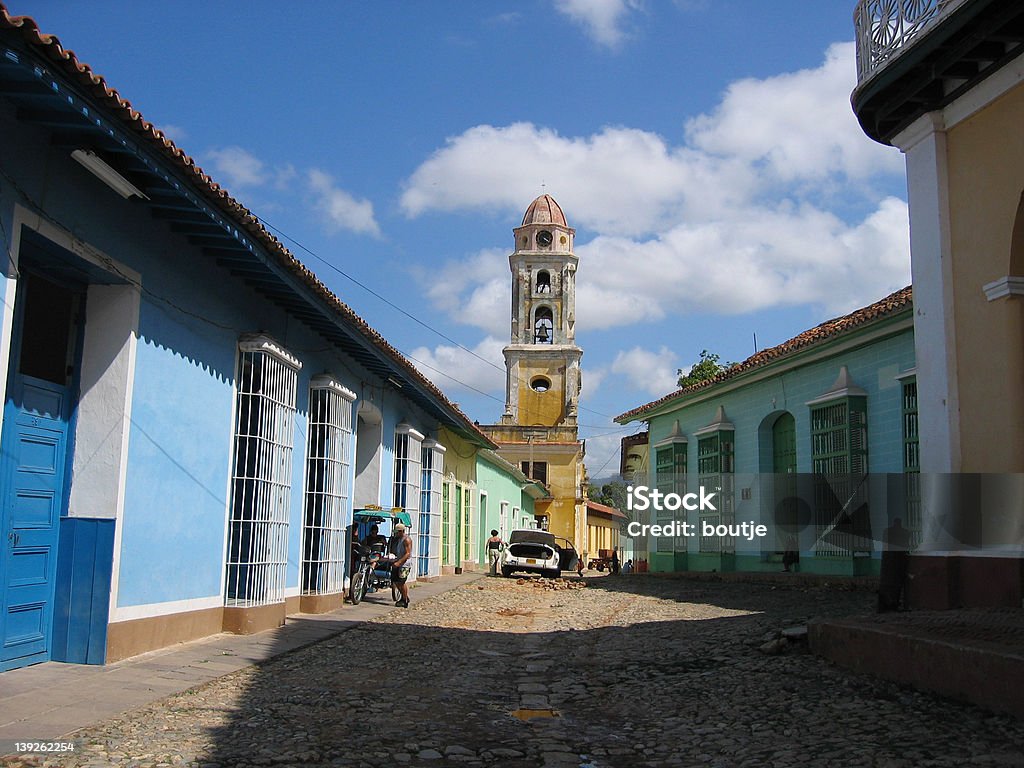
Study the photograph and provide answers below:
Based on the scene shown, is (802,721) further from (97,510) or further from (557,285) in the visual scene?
(557,285)

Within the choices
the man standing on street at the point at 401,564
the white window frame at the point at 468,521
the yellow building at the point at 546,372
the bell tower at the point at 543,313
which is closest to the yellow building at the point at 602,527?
the yellow building at the point at 546,372

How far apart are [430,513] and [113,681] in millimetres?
12834

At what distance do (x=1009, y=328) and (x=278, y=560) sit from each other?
764 cm

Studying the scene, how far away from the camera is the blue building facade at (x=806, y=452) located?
45.4 ft

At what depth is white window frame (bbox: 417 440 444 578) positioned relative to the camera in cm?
1927

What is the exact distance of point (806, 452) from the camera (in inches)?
649

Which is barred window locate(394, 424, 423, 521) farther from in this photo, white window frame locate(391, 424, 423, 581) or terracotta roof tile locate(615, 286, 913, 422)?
terracotta roof tile locate(615, 286, 913, 422)

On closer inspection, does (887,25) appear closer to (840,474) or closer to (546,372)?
(840,474)

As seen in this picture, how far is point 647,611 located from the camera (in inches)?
526

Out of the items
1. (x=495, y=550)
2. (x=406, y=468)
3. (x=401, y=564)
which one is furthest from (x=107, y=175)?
(x=495, y=550)

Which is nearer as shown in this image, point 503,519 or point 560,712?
point 560,712

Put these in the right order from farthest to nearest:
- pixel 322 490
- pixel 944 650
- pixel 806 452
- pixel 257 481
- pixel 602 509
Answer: pixel 602 509
pixel 806 452
pixel 322 490
pixel 257 481
pixel 944 650

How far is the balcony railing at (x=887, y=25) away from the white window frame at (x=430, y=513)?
39.7ft

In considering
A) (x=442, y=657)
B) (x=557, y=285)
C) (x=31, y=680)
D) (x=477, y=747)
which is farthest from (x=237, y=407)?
(x=557, y=285)
